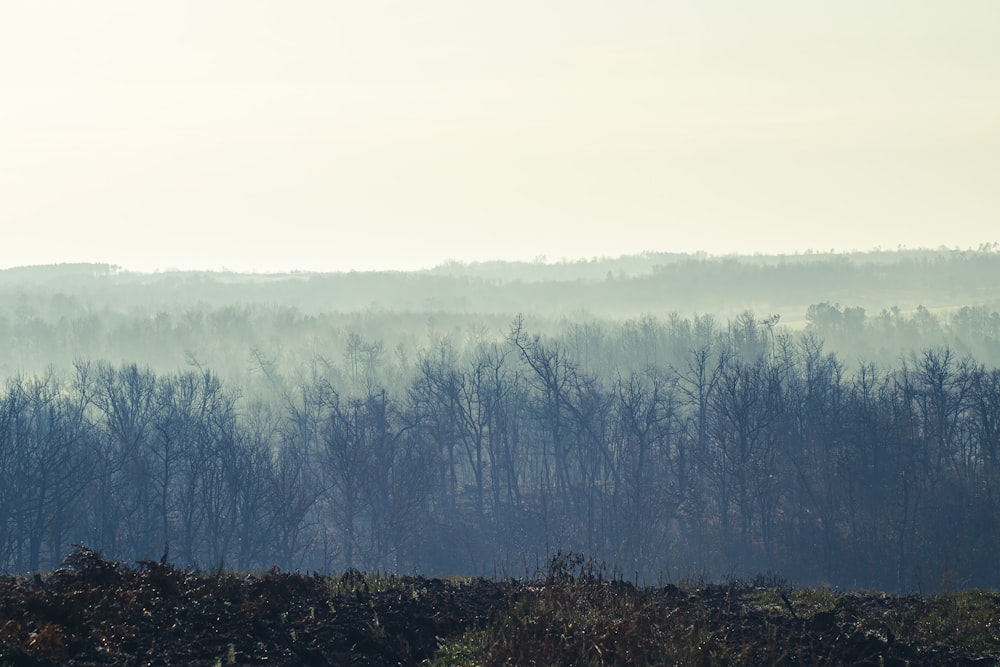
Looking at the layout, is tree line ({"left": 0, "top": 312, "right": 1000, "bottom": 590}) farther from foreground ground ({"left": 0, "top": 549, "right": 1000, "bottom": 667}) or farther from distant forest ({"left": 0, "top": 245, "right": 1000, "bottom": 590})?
foreground ground ({"left": 0, "top": 549, "right": 1000, "bottom": 667})

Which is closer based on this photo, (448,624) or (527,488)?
(448,624)

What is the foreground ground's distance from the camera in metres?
11.9

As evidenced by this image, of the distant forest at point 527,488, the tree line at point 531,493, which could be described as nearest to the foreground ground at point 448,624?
the distant forest at point 527,488

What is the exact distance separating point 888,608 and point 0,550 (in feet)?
144

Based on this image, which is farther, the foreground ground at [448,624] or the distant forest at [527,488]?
the distant forest at [527,488]

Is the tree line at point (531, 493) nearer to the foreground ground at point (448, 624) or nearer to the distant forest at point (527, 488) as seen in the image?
the distant forest at point (527, 488)

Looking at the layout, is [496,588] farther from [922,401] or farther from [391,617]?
[922,401]

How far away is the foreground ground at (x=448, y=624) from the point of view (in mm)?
11867

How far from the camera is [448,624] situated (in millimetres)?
13766

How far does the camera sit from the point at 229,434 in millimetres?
60969

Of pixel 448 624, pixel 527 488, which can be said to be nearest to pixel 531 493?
pixel 527 488

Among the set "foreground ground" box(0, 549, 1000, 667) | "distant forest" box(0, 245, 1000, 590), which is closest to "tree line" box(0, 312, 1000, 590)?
"distant forest" box(0, 245, 1000, 590)

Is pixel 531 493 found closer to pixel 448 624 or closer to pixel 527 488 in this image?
pixel 527 488

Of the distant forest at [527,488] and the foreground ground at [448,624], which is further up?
the foreground ground at [448,624]
